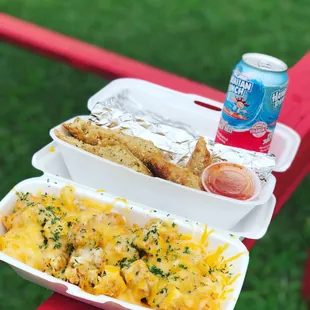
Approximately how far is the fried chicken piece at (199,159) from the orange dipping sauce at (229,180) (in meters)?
0.03

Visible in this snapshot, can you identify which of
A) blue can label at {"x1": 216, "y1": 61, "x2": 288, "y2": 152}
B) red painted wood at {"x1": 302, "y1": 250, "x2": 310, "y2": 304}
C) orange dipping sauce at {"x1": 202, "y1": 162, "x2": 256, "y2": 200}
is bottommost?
red painted wood at {"x1": 302, "y1": 250, "x2": 310, "y2": 304}


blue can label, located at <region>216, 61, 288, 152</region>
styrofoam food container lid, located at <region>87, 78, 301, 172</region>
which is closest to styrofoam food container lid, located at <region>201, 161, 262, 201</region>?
blue can label, located at <region>216, 61, 288, 152</region>

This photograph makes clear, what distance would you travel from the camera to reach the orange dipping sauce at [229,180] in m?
1.31

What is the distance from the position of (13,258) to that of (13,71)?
249 centimetres

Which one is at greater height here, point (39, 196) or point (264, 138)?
point (264, 138)

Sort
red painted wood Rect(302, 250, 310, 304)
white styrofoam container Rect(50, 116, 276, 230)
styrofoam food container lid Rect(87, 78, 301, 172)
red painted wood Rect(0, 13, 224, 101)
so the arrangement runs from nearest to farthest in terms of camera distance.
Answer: white styrofoam container Rect(50, 116, 276, 230), styrofoam food container lid Rect(87, 78, 301, 172), red painted wood Rect(0, 13, 224, 101), red painted wood Rect(302, 250, 310, 304)

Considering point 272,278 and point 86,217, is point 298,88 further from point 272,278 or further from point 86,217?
point 86,217

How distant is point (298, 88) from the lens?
190cm

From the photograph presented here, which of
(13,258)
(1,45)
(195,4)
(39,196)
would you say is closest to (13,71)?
(1,45)

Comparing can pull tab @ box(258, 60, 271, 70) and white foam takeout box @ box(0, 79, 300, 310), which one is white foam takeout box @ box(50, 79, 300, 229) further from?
can pull tab @ box(258, 60, 271, 70)

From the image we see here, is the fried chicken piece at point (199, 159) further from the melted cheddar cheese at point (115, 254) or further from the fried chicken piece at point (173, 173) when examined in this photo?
the melted cheddar cheese at point (115, 254)

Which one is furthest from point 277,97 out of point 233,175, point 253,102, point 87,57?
point 87,57

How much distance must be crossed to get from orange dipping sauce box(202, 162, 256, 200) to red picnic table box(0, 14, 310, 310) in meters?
0.27

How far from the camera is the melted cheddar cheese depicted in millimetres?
1044
